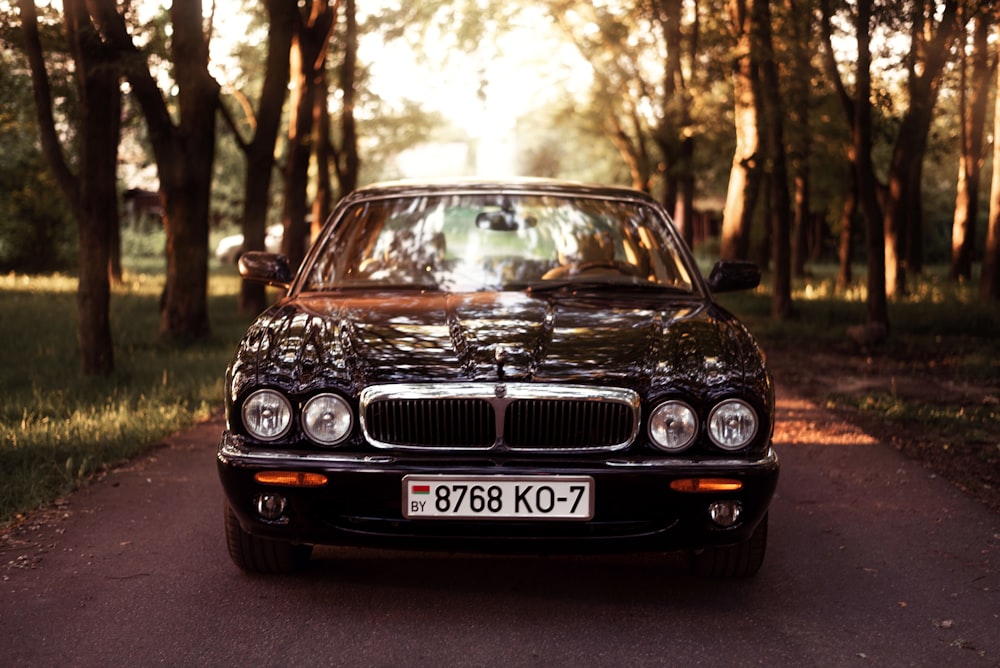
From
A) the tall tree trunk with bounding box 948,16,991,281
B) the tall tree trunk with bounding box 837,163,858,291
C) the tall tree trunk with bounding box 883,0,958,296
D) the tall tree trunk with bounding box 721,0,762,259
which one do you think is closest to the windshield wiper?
the tall tree trunk with bounding box 883,0,958,296

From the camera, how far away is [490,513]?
13.6ft

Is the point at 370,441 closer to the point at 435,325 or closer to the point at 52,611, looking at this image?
the point at 435,325

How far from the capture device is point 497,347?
4.45 m

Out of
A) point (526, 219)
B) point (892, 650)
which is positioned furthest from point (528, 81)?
point (892, 650)

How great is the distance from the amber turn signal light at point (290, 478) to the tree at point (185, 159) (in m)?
9.03

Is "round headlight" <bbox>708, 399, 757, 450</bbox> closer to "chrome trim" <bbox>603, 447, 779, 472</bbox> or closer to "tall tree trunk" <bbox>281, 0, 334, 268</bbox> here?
"chrome trim" <bbox>603, 447, 779, 472</bbox>

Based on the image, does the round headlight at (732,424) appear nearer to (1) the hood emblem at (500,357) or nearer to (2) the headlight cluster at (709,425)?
(2) the headlight cluster at (709,425)

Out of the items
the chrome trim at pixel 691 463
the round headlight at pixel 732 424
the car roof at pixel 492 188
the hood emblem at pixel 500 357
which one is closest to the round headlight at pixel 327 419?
the hood emblem at pixel 500 357

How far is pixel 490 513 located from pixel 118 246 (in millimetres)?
22437

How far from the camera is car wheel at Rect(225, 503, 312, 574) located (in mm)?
4695

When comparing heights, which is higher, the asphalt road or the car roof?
the car roof

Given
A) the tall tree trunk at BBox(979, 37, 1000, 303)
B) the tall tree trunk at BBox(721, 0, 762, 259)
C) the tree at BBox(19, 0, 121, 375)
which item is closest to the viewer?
the tree at BBox(19, 0, 121, 375)

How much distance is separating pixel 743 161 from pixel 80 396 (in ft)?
35.2

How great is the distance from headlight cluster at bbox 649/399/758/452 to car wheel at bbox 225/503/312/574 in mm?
1444
